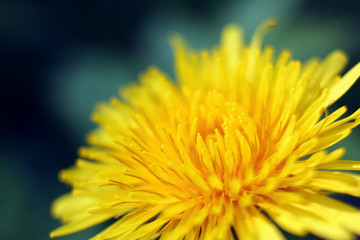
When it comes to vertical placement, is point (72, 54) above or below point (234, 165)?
above

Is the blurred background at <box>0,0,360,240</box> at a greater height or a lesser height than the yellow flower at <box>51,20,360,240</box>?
greater

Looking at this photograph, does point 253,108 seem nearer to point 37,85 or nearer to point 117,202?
point 117,202

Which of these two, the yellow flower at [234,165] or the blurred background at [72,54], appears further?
the blurred background at [72,54]

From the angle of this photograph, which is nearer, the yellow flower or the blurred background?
the yellow flower

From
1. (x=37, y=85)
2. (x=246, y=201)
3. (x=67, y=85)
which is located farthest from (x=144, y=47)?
(x=246, y=201)
